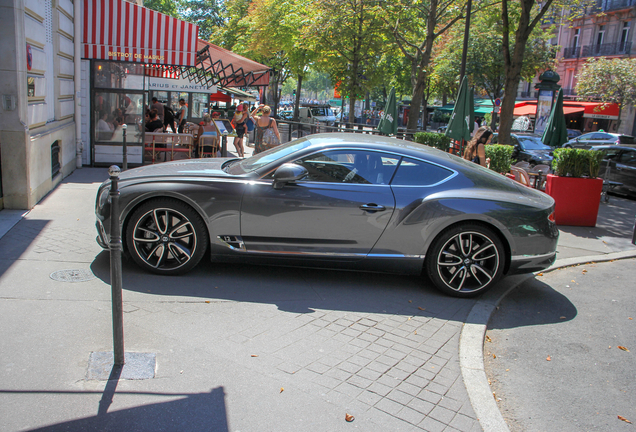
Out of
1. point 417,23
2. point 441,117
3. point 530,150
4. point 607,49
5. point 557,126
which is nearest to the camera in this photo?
point 557,126

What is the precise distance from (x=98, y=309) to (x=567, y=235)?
7381 millimetres

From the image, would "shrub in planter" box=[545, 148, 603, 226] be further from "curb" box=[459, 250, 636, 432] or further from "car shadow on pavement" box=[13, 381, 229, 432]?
"car shadow on pavement" box=[13, 381, 229, 432]

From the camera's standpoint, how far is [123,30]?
477 inches

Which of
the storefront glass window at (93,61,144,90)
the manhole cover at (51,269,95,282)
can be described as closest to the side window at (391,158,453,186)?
the manhole cover at (51,269,95,282)

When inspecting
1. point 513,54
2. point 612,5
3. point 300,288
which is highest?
point 612,5

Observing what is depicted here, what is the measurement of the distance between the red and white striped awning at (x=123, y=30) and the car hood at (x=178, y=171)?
7.28 metres

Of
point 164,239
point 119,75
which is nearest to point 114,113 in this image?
point 119,75

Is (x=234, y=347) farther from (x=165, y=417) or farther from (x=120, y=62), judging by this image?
(x=120, y=62)

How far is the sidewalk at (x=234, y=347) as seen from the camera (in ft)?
10.8

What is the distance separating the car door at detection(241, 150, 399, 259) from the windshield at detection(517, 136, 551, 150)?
15868 mm

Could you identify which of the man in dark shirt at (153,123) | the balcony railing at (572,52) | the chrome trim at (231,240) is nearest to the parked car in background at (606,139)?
the man in dark shirt at (153,123)

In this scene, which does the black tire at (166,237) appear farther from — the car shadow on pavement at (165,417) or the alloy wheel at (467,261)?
the alloy wheel at (467,261)

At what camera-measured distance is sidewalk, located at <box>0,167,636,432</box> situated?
328 cm

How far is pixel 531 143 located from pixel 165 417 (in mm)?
19168
